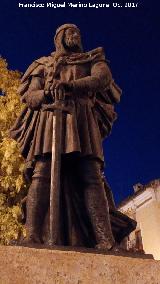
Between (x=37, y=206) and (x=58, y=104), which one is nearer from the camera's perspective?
(x=37, y=206)

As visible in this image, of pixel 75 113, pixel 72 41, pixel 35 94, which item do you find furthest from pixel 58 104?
pixel 72 41

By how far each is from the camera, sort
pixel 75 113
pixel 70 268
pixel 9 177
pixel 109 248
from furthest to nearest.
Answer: pixel 9 177
pixel 75 113
pixel 109 248
pixel 70 268

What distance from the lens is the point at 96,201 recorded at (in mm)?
4363

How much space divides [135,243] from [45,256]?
91.1ft

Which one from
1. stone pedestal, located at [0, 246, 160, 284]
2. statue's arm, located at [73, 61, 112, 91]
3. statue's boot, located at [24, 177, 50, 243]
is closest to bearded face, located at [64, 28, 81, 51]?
statue's arm, located at [73, 61, 112, 91]

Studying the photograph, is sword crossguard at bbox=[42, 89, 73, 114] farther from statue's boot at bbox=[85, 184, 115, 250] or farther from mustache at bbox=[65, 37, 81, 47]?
mustache at bbox=[65, 37, 81, 47]

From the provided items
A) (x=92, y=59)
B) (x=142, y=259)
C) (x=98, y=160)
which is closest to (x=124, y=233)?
(x=98, y=160)

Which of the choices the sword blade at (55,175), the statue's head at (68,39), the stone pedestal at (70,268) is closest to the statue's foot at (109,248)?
the stone pedestal at (70,268)

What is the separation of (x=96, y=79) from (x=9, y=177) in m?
11.0

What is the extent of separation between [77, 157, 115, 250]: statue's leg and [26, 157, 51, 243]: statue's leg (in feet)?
1.25

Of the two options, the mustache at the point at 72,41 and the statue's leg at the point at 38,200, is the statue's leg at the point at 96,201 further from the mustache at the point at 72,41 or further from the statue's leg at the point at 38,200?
the mustache at the point at 72,41

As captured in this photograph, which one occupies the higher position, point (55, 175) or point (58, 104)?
point (58, 104)

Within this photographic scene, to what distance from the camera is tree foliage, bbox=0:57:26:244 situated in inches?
566

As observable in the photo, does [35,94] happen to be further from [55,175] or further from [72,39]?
[55,175]
